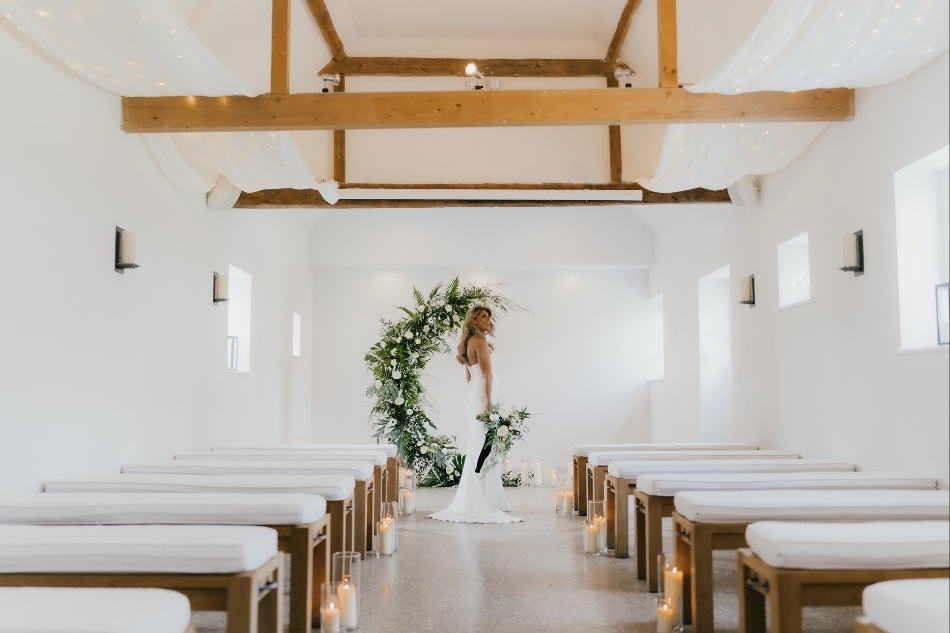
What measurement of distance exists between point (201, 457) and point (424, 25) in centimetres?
366

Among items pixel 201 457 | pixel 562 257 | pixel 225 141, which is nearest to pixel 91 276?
pixel 225 141

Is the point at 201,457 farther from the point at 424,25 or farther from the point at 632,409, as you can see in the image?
the point at 632,409

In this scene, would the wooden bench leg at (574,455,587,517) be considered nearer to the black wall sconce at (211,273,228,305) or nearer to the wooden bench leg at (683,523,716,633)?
the black wall sconce at (211,273,228,305)

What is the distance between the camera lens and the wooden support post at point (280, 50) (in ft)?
12.1

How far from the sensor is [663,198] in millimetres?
6012

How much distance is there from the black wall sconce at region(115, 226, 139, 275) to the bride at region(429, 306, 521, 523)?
223 centimetres

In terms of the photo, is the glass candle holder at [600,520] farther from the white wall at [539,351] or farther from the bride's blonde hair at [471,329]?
the white wall at [539,351]

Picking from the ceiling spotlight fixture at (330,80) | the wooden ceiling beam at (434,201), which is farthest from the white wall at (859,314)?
the ceiling spotlight fixture at (330,80)

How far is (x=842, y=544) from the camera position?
71.9 inches

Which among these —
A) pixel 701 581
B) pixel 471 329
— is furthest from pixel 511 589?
pixel 471 329

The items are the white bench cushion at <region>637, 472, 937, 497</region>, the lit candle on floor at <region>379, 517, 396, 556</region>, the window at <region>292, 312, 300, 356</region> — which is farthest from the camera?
the window at <region>292, 312, 300, 356</region>

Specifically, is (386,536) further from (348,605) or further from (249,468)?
(348,605)

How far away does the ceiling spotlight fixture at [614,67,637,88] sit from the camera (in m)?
6.26

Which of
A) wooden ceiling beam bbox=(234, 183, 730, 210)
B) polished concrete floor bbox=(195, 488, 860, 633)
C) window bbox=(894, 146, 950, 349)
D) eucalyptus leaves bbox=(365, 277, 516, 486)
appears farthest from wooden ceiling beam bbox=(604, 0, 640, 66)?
window bbox=(894, 146, 950, 349)
